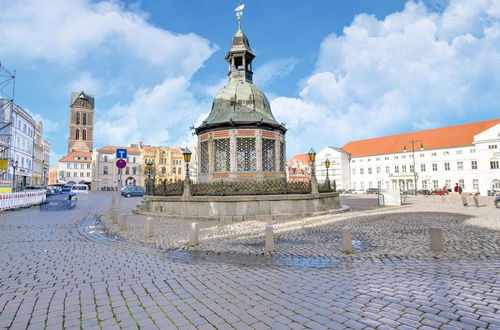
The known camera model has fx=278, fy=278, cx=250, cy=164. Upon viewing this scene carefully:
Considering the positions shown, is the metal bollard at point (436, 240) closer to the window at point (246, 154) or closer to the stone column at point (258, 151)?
the stone column at point (258, 151)

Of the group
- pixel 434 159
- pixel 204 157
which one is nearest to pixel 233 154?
pixel 204 157

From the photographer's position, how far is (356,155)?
73.9 metres

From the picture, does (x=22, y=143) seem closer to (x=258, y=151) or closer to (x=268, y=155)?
(x=258, y=151)

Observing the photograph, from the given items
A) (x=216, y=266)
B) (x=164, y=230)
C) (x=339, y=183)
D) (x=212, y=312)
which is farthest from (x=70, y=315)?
(x=339, y=183)

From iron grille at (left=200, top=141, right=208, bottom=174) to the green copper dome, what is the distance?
1.10m

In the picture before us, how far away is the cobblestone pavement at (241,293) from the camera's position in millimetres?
3424

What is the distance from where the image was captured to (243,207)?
13680 millimetres

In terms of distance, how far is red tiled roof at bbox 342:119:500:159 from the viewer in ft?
186

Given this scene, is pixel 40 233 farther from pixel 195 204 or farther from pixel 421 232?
pixel 421 232

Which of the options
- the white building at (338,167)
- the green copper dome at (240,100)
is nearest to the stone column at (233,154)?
the green copper dome at (240,100)

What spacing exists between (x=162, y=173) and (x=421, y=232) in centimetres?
7303

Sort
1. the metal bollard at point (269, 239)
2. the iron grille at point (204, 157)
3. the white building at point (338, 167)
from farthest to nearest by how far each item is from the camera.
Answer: the white building at point (338, 167)
the iron grille at point (204, 157)
the metal bollard at point (269, 239)

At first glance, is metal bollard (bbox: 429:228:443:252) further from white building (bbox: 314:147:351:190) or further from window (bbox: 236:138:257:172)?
white building (bbox: 314:147:351:190)

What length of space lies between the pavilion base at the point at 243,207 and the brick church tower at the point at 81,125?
9445 cm
